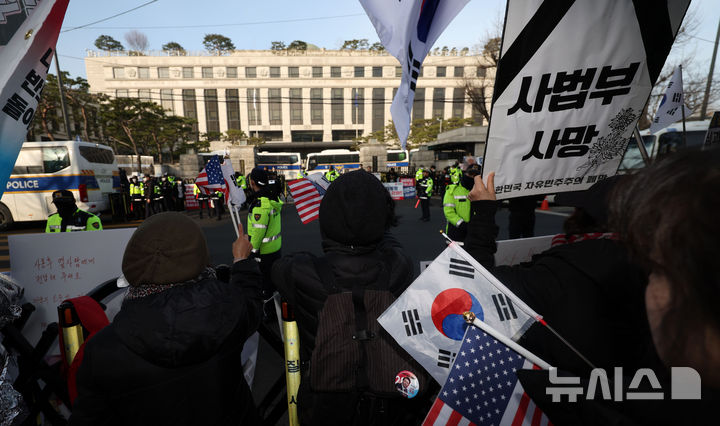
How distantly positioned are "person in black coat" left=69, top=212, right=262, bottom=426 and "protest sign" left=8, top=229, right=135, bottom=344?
2.01 metres

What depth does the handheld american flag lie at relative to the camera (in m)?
4.17

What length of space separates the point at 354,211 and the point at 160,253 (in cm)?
85

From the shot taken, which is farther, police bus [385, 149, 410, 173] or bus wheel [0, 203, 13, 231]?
police bus [385, 149, 410, 173]

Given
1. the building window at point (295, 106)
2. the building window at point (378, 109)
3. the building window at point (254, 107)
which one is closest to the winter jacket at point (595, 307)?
the building window at point (378, 109)

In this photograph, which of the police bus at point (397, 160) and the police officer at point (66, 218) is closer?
the police officer at point (66, 218)

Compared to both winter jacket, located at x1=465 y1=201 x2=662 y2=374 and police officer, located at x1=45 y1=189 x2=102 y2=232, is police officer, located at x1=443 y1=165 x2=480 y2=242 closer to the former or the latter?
winter jacket, located at x1=465 y1=201 x2=662 y2=374

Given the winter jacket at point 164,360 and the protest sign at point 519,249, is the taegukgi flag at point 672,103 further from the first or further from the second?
the winter jacket at point 164,360

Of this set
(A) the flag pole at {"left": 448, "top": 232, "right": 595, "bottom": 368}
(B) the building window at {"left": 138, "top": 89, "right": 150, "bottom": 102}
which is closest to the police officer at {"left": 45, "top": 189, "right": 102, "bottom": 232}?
(A) the flag pole at {"left": 448, "top": 232, "right": 595, "bottom": 368}

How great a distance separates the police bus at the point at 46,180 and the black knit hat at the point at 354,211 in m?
14.3

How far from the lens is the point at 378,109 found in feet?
204

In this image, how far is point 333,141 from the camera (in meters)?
62.1

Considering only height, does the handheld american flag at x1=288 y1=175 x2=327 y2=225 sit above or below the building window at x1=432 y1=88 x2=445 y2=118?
below

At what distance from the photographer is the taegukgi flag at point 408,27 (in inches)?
75.4

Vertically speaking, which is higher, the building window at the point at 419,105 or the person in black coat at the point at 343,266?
the building window at the point at 419,105
